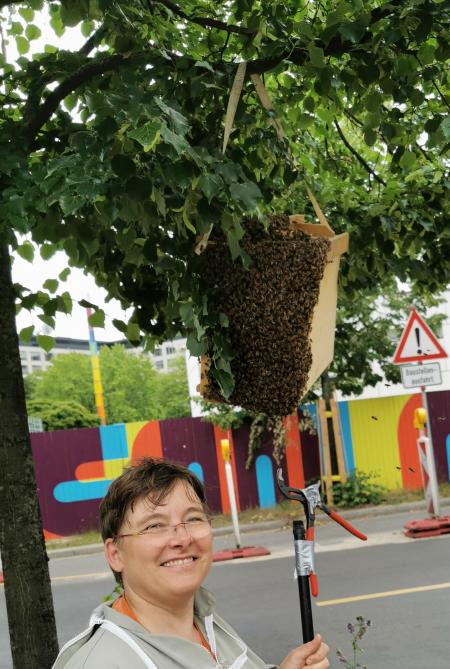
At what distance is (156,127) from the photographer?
1.87 meters

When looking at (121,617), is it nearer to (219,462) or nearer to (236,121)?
(236,121)

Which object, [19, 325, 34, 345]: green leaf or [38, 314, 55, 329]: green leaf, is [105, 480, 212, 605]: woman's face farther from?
[19, 325, 34, 345]: green leaf

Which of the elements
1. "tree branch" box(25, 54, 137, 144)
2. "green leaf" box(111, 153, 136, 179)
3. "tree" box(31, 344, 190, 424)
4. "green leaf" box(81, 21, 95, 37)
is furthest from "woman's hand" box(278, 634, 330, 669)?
"tree" box(31, 344, 190, 424)

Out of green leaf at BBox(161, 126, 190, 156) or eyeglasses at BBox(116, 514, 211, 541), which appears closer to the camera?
eyeglasses at BBox(116, 514, 211, 541)

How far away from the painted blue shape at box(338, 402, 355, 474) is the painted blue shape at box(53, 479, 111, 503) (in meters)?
3.60

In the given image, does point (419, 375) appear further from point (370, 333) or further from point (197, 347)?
point (197, 347)

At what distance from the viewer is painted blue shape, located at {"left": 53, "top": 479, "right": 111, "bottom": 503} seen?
1277 centimetres

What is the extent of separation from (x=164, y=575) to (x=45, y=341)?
220cm

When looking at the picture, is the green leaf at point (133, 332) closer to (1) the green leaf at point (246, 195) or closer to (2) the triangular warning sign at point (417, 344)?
(1) the green leaf at point (246, 195)

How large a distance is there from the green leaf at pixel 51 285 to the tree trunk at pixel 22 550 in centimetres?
56

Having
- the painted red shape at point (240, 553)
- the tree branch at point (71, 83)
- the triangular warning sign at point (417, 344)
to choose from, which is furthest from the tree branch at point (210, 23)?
the painted red shape at point (240, 553)

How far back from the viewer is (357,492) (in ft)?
40.2

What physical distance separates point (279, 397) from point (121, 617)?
78 cm

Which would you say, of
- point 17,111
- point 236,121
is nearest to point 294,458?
point 17,111
